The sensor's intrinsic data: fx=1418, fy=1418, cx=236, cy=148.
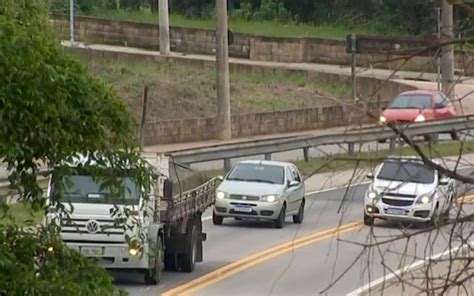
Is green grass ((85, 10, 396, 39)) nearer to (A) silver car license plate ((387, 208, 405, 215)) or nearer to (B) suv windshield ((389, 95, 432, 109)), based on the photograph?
(B) suv windshield ((389, 95, 432, 109))

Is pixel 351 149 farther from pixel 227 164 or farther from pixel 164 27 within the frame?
pixel 164 27

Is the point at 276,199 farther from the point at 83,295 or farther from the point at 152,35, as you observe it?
the point at 152,35

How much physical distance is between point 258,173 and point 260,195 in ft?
3.90

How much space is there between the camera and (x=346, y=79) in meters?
60.2

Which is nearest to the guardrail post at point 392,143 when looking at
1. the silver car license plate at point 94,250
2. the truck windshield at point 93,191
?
the truck windshield at point 93,191

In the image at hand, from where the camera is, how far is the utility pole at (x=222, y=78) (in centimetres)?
4538

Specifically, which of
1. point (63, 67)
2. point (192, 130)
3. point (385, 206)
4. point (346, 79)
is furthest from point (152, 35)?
point (63, 67)

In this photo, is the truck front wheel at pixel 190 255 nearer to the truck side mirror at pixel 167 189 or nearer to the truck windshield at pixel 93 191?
the truck side mirror at pixel 167 189

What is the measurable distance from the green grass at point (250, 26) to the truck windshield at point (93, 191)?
5078cm

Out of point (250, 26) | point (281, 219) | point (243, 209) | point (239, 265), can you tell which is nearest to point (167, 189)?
point (239, 265)

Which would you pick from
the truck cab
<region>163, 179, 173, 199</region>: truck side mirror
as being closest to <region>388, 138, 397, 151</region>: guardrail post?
the truck cab

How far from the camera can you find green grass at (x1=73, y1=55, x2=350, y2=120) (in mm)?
51531

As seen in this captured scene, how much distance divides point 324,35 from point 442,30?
66296 mm

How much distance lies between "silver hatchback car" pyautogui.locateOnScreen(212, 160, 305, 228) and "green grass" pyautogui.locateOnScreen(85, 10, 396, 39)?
127 ft
